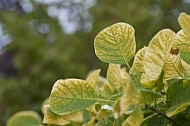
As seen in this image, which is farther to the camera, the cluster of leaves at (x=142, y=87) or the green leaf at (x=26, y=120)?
the green leaf at (x=26, y=120)

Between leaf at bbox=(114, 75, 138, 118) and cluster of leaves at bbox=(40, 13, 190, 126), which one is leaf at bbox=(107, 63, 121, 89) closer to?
cluster of leaves at bbox=(40, 13, 190, 126)

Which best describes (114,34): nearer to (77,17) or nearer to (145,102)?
(145,102)

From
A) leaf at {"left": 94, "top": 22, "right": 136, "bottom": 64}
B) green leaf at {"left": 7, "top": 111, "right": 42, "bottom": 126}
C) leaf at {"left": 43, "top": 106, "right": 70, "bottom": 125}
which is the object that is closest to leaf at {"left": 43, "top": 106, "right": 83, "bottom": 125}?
leaf at {"left": 43, "top": 106, "right": 70, "bottom": 125}

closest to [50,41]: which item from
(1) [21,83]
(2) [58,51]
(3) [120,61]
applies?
(2) [58,51]

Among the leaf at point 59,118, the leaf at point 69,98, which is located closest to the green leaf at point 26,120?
the leaf at point 59,118

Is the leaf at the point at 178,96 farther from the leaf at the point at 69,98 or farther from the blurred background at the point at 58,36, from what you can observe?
the blurred background at the point at 58,36

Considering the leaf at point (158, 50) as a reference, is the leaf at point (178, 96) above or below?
below
